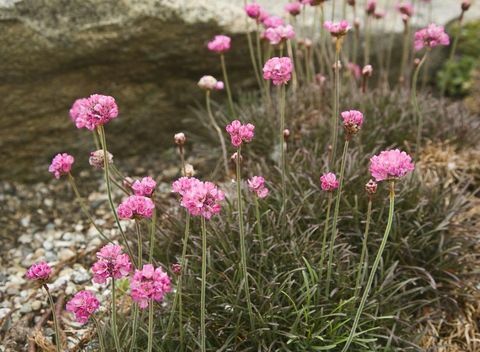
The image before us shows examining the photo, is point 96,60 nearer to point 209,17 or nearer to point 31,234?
point 209,17

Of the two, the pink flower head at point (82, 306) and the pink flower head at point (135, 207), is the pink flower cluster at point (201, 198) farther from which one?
the pink flower head at point (82, 306)

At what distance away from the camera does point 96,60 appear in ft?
13.8

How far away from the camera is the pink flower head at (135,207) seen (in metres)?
2.11

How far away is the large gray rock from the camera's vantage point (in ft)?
12.8

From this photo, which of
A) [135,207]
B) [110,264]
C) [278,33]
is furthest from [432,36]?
[110,264]

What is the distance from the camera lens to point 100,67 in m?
4.30

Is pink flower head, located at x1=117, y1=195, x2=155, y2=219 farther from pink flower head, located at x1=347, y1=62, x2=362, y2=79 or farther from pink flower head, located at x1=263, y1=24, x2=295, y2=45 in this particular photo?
pink flower head, located at x1=347, y1=62, x2=362, y2=79

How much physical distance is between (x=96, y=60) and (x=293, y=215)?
1.86 m

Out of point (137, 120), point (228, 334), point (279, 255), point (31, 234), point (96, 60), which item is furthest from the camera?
point (137, 120)

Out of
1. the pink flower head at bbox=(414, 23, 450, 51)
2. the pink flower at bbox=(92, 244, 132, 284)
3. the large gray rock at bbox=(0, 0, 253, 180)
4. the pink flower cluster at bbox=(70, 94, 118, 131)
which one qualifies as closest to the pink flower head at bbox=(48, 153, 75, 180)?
the pink flower cluster at bbox=(70, 94, 118, 131)

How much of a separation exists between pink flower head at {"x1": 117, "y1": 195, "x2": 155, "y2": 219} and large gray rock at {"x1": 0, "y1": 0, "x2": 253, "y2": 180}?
2.18 metres

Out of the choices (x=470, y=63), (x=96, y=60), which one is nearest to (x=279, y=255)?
(x=96, y=60)

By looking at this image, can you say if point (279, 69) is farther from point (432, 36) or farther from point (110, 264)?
point (432, 36)

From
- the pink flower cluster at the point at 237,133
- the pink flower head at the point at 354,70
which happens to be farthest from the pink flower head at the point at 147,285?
the pink flower head at the point at 354,70
